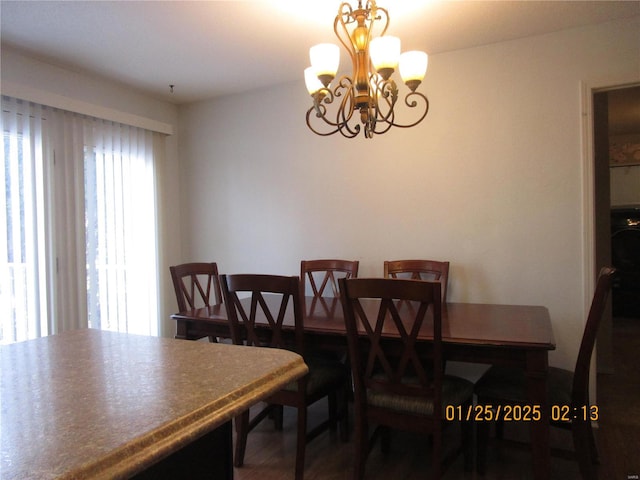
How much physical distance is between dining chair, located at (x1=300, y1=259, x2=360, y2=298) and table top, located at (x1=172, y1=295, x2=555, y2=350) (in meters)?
0.25

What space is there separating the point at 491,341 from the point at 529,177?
54.2 inches

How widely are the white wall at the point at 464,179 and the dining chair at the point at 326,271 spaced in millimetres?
193

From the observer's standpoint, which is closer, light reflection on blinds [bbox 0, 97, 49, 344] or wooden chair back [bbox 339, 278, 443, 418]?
wooden chair back [bbox 339, 278, 443, 418]

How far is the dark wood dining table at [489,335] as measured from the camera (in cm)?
171

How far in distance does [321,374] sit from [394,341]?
0.49 meters

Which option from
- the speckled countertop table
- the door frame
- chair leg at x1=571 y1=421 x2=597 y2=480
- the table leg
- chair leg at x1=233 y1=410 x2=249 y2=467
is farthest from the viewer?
the door frame

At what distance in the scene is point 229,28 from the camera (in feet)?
8.08

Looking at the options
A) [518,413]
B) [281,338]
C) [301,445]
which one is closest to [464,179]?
[518,413]

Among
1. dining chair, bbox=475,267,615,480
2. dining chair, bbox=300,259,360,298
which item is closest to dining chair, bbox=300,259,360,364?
dining chair, bbox=300,259,360,298

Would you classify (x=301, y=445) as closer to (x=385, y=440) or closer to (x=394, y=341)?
(x=385, y=440)

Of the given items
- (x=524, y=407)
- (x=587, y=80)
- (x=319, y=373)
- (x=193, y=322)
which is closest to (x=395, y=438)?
(x=319, y=373)

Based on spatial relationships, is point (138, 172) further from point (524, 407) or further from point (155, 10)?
point (524, 407)

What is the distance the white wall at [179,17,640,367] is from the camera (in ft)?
8.51

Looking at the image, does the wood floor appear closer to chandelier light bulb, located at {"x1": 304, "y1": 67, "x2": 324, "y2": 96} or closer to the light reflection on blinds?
the light reflection on blinds
